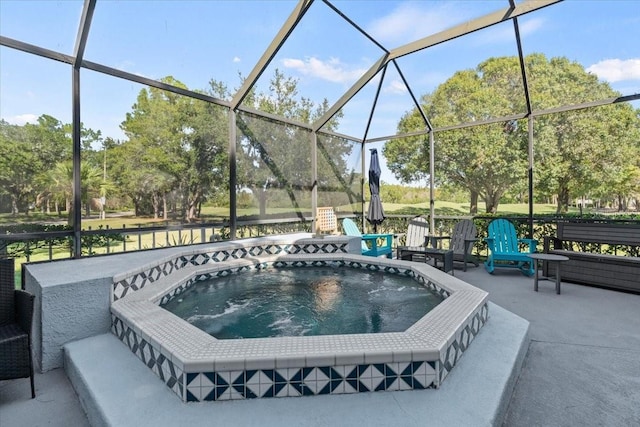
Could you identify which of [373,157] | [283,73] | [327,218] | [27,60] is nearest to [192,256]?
[27,60]

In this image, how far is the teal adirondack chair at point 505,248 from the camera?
5801 mm

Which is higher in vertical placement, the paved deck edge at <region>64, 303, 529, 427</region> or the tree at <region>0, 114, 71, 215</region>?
the tree at <region>0, 114, 71, 215</region>

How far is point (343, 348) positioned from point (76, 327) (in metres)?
2.47

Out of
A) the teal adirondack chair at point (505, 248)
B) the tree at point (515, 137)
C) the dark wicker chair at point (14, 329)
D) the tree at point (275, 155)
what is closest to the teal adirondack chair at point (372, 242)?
the tree at point (275, 155)

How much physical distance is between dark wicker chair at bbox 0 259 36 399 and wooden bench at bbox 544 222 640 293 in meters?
→ 6.74

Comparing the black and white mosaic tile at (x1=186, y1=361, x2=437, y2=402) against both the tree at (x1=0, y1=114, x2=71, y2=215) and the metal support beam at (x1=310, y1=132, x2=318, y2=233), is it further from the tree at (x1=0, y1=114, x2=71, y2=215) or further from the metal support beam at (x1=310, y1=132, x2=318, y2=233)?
the metal support beam at (x1=310, y1=132, x2=318, y2=233)

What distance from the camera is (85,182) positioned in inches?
171

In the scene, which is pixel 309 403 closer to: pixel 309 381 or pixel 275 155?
pixel 309 381

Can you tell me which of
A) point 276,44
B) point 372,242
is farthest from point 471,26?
point 372,242

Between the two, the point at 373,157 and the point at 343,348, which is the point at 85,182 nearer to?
the point at 343,348

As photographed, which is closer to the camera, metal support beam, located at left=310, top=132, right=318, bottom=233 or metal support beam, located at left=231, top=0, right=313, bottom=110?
metal support beam, located at left=231, top=0, right=313, bottom=110

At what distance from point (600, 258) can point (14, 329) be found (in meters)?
6.95

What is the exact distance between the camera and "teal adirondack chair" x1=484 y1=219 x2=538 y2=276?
19.0ft

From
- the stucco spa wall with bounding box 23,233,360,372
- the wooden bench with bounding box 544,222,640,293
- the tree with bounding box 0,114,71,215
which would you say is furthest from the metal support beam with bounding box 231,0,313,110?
the wooden bench with bounding box 544,222,640,293
